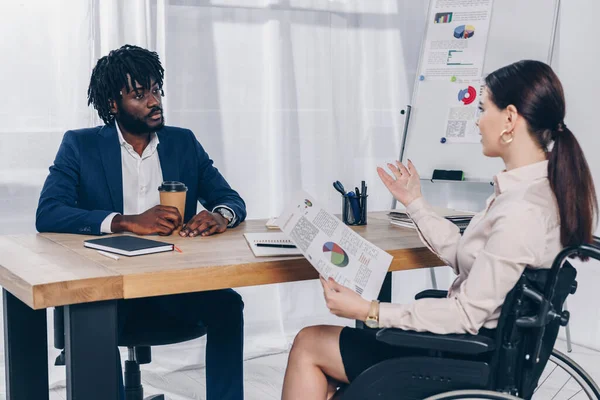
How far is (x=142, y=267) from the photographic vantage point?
1566mm

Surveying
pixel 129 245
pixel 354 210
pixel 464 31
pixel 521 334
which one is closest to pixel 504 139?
pixel 521 334

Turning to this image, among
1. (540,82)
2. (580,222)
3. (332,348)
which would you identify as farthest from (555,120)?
(332,348)

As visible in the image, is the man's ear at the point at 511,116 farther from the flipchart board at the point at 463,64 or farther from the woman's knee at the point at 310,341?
the flipchart board at the point at 463,64

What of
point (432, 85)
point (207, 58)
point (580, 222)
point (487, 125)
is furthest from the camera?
point (432, 85)

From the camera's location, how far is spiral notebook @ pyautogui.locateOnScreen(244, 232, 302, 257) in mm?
1724

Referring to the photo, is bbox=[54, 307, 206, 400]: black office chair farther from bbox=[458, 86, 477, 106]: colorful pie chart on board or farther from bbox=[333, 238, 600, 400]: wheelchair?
bbox=[458, 86, 477, 106]: colorful pie chart on board

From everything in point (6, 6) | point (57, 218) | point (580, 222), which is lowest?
point (57, 218)

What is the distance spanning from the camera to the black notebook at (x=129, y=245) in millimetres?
1698

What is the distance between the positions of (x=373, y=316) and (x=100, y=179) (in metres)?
1.11

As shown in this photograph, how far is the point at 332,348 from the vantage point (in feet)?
5.10

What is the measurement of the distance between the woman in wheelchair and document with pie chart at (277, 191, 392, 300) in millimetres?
56

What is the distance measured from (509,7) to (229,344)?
198 centimetres

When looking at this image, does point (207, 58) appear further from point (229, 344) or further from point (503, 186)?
point (503, 186)

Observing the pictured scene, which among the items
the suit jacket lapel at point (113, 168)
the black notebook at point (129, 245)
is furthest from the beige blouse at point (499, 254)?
the suit jacket lapel at point (113, 168)
